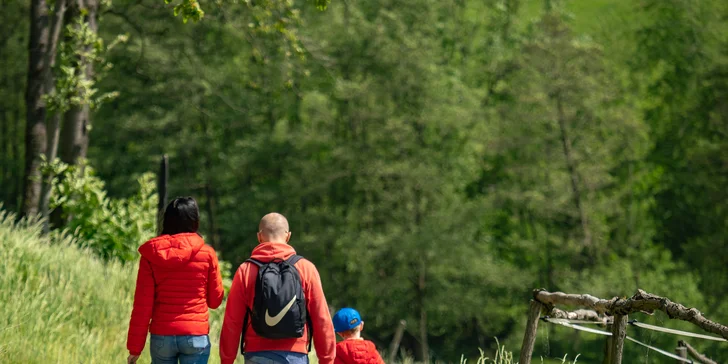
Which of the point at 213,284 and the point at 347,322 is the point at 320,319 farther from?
the point at 213,284

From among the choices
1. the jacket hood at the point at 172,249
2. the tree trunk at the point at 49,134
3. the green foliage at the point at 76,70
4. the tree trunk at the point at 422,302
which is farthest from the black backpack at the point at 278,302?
the tree trunk at the point at 422,302

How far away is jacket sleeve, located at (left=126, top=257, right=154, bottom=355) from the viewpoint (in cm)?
552

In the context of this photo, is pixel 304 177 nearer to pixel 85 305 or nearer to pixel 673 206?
pixel 673 206

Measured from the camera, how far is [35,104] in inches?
507

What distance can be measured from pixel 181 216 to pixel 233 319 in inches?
35.6

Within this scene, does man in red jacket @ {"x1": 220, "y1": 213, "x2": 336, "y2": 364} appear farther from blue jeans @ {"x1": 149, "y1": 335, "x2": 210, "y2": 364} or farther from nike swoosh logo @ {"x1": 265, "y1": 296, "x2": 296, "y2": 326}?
blue jeans @ {"x1": 149, "y1": 335, "x2": 210, "y2": 364}

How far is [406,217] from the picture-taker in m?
36.5

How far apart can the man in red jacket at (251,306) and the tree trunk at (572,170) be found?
3308 cm

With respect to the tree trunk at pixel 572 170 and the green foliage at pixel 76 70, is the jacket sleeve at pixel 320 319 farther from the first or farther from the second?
the tree trunk at pixel 572 170

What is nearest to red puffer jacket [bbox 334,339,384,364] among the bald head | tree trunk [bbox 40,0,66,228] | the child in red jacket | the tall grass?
the child in red jacket

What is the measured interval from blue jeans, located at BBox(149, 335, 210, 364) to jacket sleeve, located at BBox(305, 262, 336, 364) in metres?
0.94

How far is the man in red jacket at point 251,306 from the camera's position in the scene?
191 inches

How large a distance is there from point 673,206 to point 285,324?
34483 mm

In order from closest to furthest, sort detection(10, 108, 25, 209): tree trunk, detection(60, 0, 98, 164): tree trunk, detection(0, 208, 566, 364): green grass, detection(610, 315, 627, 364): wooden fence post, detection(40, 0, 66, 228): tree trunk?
1. detection(610, 315, 627, 364): wooden fence post
2. detection(0, 208, 566, 364): green grass
3. detection(40, 0, 66, 228): tree trunk
4. detection(60, 0, 98, 164): tree trunk
5. detection(10, 108, 25, 209): tree trunk
